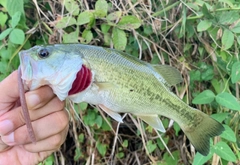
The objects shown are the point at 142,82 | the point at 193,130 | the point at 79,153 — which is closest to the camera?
the point at 142,82

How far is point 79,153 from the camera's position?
180 centimetres

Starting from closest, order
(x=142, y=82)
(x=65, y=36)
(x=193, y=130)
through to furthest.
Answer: (x=142, y=82)
(x=193, y=130)
(x=65, y=36)

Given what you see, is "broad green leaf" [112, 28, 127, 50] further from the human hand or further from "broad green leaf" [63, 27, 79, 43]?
the human hand

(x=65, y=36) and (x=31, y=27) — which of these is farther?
(x=31, y=27)

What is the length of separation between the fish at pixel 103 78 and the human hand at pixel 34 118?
0.07m

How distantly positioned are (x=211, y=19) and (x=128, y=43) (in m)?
0.32

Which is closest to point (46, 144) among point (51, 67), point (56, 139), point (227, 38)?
point (56, 139)

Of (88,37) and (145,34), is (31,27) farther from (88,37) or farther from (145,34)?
(145,34)

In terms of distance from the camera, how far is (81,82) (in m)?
0.98

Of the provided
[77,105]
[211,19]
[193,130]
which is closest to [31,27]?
[77,105]

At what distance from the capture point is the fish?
3.19 ft

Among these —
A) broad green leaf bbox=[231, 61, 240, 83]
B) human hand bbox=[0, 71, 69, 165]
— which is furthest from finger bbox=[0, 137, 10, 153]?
broad green leaf bbox=[231, 61, 240, 83]

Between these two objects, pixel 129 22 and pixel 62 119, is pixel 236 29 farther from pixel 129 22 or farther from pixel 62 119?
pixel 62 119

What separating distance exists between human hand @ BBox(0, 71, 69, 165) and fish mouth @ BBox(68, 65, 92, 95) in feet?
0.29
